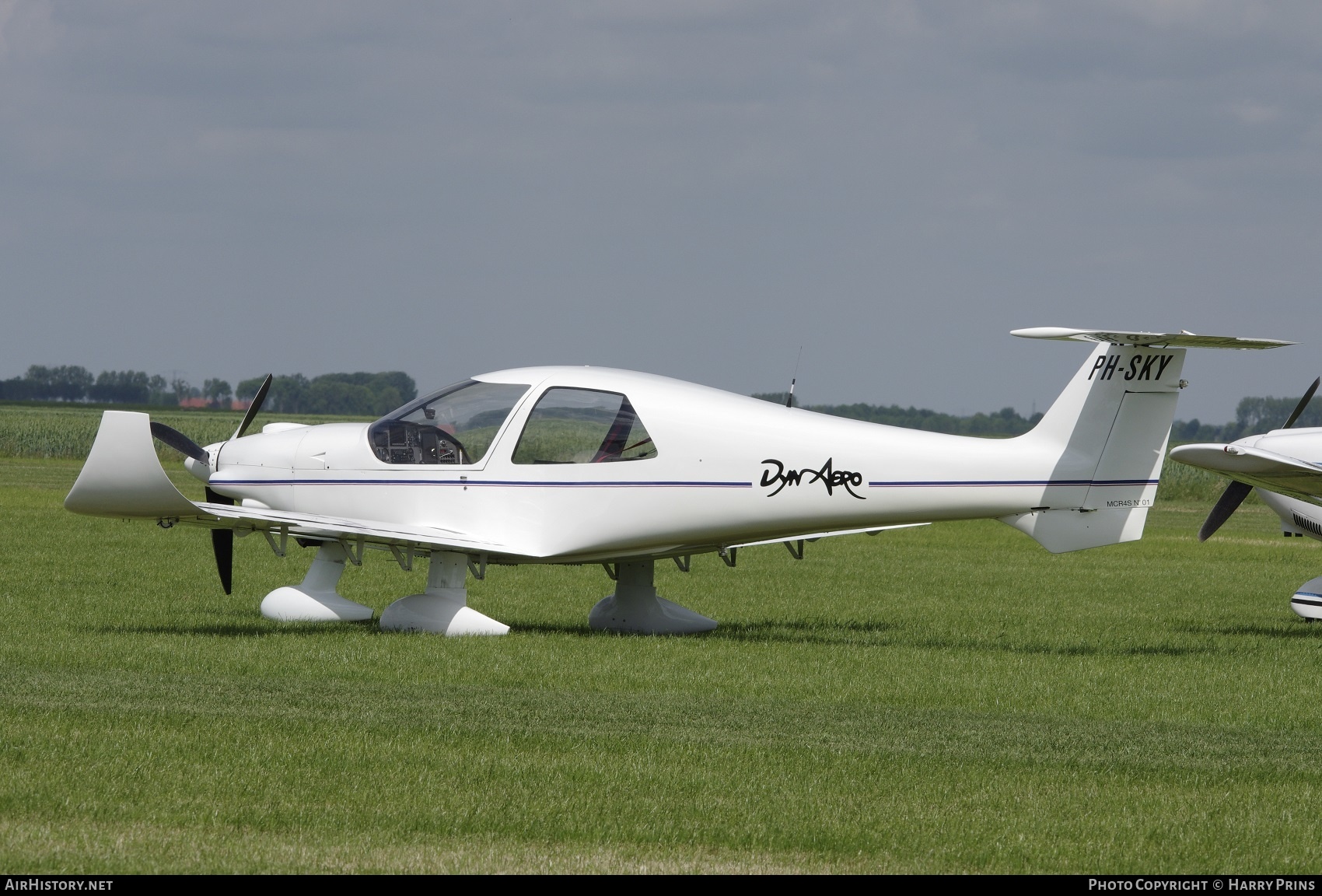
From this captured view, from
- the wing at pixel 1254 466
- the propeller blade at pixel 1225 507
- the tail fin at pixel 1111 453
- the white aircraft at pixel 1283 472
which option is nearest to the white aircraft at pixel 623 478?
the tail fin at pixel 1111 453

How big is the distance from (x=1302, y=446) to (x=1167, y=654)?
3123 mm

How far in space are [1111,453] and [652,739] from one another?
5683mm

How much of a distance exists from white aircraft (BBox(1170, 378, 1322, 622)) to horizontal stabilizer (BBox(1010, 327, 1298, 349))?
857 mm

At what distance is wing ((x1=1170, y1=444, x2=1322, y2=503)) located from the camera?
12672mm

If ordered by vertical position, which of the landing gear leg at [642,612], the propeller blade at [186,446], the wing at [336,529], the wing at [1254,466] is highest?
the propeller blade at [186,446]

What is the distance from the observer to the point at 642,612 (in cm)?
1390

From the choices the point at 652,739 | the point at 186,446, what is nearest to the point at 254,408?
the point at 186,446

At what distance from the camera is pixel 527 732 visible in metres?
8.41

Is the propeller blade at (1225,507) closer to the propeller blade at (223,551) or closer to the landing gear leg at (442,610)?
the landing gear leg at (442,610)

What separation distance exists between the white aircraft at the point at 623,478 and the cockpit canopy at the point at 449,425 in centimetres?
2

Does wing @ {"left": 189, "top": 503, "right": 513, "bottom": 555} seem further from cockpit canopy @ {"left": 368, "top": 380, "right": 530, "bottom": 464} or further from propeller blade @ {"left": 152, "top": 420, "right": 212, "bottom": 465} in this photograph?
propeller blade @ {"left": 152, "top": 420, "right": 212, "bottom": 465}

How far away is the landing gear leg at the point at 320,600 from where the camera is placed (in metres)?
13.3
